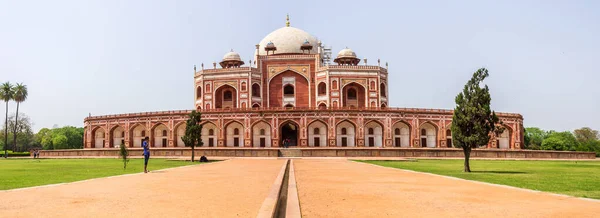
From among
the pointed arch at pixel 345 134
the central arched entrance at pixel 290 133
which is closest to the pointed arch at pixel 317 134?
the pointed arch at pixel 345 134

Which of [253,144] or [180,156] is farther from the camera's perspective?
[253,144]

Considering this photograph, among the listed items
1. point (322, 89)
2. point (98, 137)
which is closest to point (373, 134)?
point (322, 89)

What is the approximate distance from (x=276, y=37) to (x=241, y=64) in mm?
7160

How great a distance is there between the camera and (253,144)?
52125 millimetres

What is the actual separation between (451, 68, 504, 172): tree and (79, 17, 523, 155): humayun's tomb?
28819 millimetres

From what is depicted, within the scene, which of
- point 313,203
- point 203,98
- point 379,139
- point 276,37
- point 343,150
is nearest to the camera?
point 313,203

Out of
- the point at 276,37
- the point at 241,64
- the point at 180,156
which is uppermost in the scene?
the point at 276,37

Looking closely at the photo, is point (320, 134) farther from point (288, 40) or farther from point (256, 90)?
point (288, 40)

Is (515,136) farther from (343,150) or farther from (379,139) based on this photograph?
(343,150)

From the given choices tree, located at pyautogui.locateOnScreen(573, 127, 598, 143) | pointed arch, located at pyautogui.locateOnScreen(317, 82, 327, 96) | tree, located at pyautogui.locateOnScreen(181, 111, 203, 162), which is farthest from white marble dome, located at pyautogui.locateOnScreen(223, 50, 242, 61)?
tree, located at pyautogui.locateOnScreen(573, 127, 598, 143)

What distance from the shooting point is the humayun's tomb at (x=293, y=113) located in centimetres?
5088

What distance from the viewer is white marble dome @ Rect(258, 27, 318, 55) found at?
6569 centimetres

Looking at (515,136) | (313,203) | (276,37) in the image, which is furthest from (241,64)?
(313,203)

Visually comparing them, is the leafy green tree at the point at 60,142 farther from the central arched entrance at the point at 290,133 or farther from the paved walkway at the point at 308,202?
the paved walkway at the point at 308,202
